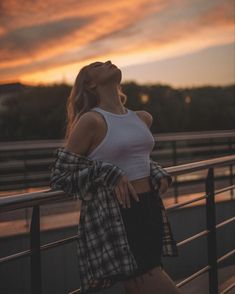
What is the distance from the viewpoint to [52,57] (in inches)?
690

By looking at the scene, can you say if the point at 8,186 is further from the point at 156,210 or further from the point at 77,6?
the point at 77,6

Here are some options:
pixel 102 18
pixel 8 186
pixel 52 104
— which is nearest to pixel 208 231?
pixel 8 186

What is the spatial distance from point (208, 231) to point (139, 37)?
46.9ft

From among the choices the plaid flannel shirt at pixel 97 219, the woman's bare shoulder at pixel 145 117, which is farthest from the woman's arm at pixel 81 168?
the woman's bare shoulder at pixel 145 117

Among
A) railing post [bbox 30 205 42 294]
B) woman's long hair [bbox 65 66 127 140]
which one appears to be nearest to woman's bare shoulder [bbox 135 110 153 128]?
woman's long hair [bbox 65 66 127 140]

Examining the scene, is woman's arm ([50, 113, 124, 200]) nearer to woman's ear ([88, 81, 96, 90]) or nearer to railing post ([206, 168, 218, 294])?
woman's ear ([88, 81, 96, 90])

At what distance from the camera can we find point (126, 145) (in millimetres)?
1903

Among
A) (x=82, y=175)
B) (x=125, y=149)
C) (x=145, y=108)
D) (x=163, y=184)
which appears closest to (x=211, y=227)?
(x=163, y=184)

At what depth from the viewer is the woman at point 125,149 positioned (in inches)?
74.1

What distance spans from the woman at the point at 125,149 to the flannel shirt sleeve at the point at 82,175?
0.03 m

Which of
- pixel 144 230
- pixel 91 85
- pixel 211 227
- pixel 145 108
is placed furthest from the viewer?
pixel 145 108

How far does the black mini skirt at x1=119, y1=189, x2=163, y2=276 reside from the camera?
6.29 feet

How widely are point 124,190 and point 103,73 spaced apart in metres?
0.51

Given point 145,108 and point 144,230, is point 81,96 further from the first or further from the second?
point 145,108
